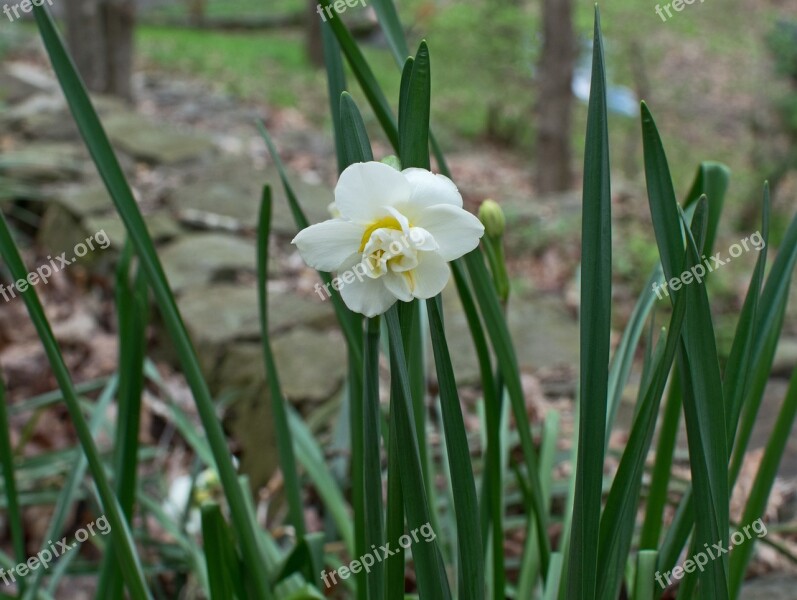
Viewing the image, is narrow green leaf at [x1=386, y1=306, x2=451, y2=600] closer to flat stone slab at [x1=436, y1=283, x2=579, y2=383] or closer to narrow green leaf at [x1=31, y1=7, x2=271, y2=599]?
narrow green leaf at [x1=31, y1=7, x2=271, y2=599]

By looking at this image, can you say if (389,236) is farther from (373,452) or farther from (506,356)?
(506,356)

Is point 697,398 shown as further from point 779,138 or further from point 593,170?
point 779,138

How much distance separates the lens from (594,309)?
2.21ft

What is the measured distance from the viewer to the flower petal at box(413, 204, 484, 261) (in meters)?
0.59

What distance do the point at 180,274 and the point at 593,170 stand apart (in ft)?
7.36

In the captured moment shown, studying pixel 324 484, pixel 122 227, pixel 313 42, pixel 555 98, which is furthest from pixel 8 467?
pixel 313 42

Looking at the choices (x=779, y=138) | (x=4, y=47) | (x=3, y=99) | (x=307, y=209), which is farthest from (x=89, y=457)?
(x=4, y=47)

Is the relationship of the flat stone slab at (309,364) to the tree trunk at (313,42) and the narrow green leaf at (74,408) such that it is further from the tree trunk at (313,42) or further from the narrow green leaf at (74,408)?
the tree trunk at (313,42)

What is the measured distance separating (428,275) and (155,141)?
12.9ft

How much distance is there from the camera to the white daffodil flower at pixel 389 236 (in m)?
0.57

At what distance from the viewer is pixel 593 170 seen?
0.66m

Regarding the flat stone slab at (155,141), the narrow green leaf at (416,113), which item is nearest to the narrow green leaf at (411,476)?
the narrow green leaf at (416,113)

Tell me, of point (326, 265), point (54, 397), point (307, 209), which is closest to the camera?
point (326, 265)

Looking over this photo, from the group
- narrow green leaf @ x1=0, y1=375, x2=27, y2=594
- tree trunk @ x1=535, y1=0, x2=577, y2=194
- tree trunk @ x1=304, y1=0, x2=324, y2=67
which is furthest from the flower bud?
tree trunk @ x1=304, y1=0, x2=324, y2=67
